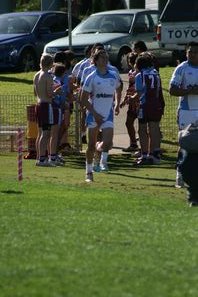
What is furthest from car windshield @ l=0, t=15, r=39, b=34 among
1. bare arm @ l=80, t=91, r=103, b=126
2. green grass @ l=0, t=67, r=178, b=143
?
bare arm @ l=80, t=91, r=103, b=126

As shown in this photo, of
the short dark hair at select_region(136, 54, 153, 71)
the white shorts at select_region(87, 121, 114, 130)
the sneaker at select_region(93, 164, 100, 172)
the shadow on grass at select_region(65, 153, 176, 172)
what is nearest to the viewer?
the white shorts at select_region(87, 121, 114, 130)

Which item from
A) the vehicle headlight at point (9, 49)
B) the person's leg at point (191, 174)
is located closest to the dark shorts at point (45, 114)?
the person's leg at point (191, 174)

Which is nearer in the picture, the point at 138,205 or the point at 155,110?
the point at 138,205

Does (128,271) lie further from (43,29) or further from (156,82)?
(43,29)

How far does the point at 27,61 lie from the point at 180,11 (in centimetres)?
457

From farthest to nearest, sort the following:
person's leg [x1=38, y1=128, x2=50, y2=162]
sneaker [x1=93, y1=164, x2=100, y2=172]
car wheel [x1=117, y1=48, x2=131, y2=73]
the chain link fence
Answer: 1. car wheel [x1=117, y1=48, x2=131, y2=73]
2. the chain link fence
3. person's leg [x1=38, y1=128, x2=50, y2=162]
4. sneaker [x1=93, y1=164, x2=100, y2=172]

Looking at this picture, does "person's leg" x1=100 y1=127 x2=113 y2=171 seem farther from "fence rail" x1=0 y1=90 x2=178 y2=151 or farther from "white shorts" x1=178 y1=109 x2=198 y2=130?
"fence rail" x1=0 y1=90 x2=178 y2=151

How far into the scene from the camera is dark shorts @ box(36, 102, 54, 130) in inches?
603

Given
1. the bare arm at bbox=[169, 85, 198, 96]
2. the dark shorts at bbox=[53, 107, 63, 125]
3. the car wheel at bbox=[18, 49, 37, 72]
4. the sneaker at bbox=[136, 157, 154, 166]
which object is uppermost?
the bare arm at bbox=[169, 85, 198, 96]

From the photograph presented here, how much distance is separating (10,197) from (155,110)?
5.06m

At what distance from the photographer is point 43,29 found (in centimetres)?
2920

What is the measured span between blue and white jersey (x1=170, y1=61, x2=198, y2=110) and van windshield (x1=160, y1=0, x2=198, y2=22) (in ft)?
43.9

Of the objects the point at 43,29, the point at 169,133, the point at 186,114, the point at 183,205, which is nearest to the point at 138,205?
the point at 183,205

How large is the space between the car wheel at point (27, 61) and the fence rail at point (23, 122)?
7.94 m
